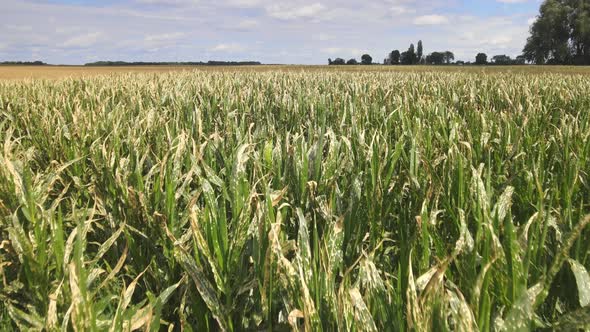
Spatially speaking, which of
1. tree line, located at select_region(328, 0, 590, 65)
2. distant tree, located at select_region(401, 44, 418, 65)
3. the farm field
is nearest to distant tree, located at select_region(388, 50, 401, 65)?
distant tree, located at select_region(401, 44, 418, 65)

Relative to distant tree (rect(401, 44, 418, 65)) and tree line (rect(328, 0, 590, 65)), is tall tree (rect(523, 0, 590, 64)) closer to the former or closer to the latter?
tree line (rect(328, 0, 590, 65))

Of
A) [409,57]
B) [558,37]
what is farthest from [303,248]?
[409,57]

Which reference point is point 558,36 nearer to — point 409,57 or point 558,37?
point 558,37

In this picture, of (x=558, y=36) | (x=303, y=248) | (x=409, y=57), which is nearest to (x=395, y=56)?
(x=409, y=57)

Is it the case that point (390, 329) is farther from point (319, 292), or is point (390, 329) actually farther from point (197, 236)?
point (197, 236)

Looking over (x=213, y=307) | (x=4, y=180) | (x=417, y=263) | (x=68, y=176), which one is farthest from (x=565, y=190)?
(x=68, y=176)

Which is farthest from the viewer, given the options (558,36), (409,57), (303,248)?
(409,57)

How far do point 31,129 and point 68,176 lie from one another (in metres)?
1.52

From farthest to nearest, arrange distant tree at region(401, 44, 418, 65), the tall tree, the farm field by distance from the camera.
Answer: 1. distant tree at region(401, 44, 418, 65)
2. the tall tree
3. the farm field

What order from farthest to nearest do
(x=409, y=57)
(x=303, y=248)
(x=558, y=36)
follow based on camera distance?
(x=409, y=57) < (x=558, y=36) < (x=303, y=248)

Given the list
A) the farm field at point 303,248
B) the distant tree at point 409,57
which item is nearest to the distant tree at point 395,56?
the distant tree at point 409,57

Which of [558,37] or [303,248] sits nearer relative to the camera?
[303,248]

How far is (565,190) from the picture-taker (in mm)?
1886

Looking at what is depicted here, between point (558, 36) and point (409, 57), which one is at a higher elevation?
point (558, 36)
